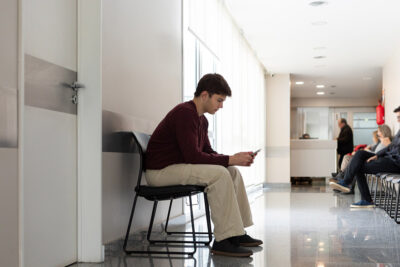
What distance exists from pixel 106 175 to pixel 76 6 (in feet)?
3.25

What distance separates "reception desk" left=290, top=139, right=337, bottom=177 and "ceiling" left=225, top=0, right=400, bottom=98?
1.72 meters

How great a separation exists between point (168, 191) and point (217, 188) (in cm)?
29

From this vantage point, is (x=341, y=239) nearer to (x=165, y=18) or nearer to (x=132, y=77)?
(x=132, y=77)

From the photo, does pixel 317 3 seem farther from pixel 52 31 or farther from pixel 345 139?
pixel 345 139

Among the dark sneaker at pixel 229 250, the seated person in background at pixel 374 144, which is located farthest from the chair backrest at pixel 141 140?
the seated person in background at pixel 374 144

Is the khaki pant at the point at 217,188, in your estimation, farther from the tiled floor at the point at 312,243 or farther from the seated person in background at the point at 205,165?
the tiled floor at the point at 312,243

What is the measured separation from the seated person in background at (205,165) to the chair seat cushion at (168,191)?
8cm

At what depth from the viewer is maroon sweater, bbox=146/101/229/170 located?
3.09 meters

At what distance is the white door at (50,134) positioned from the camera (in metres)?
2.36

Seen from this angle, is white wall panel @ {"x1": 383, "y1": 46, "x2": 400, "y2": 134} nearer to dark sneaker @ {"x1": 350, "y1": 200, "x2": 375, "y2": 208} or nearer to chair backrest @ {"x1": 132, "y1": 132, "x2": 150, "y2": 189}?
dark sneaker @ {"x1": 350, "y1": 200, "x2": 375, "y2": 208}

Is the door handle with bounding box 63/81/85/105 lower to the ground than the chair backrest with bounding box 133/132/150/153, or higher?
higher

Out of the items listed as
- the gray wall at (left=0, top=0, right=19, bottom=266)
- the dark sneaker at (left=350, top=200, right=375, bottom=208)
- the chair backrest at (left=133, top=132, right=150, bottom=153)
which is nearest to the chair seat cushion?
the chair backrest at (left=133, top=132, right=150, bottom=153)

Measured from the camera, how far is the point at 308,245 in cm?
345

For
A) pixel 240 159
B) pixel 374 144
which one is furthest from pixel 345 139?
pixel 240 159
